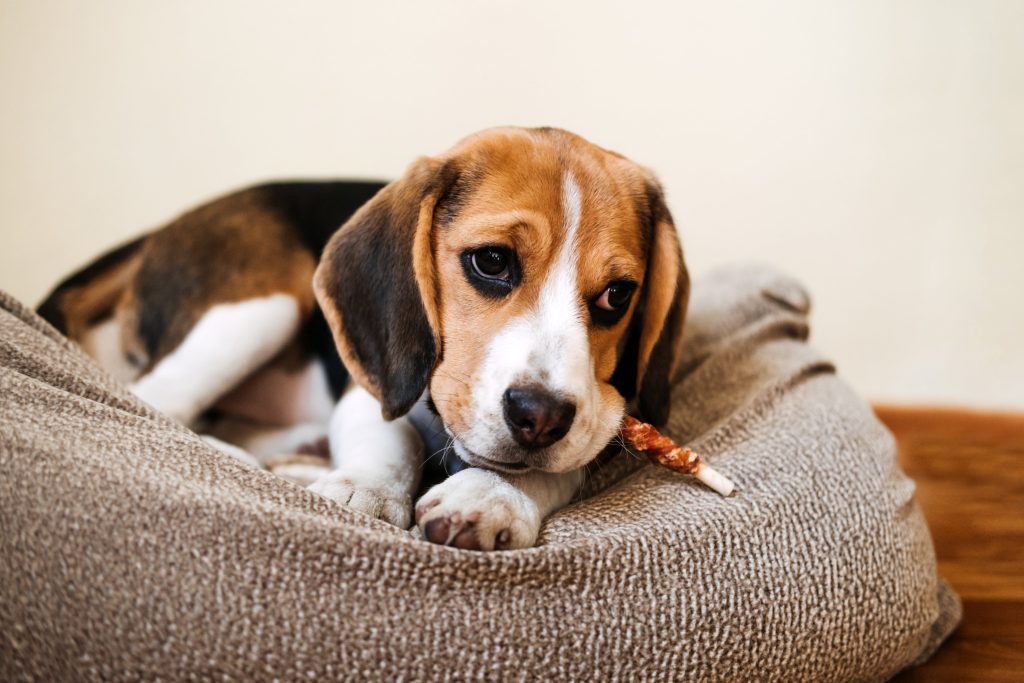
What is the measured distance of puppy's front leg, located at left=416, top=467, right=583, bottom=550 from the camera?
5.20 feet

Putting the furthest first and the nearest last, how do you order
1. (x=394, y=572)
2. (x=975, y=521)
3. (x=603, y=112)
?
(x=603, y=112)
(x=975, y=521)
(x=394, y=572)

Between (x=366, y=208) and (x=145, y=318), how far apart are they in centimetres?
109

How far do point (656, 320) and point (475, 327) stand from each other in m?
0.57

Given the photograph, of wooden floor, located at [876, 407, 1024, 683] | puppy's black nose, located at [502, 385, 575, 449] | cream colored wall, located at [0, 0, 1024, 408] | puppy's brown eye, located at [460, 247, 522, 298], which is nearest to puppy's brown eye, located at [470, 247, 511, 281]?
puppy's brown eye, located at [460, 247, 522, 298]

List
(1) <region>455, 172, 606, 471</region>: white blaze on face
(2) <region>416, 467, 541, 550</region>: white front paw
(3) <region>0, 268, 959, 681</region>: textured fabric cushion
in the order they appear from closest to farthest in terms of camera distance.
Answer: (3) <region>0, 268, 959, 681</region>: textured fabric cushion
(2) <region>416, 467, 541, 550</region>: white front paw
(1) <region>455, 172, 606, 471</region>: white blaze on face

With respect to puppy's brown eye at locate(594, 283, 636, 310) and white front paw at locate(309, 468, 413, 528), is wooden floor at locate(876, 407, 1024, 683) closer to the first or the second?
puppy's brown eye at locate(594, 283, 636, 310)

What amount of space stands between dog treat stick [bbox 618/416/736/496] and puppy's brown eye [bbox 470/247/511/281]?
46 cm

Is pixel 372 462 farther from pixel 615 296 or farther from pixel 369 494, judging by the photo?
pixel 615 296

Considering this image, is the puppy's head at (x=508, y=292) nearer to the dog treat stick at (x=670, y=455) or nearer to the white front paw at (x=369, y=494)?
the dog treat stick at (x=670, y=455)

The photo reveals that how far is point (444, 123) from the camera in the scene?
13.4 ft

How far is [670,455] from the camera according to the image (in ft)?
6.20

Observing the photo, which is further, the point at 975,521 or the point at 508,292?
the point at 975,521

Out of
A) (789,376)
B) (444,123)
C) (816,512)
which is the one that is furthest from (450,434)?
(444,123)

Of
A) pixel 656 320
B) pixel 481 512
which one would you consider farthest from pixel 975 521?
pixel 481 512
